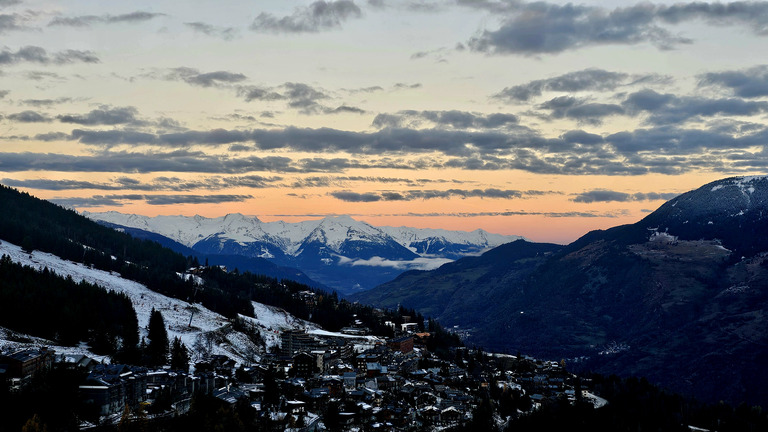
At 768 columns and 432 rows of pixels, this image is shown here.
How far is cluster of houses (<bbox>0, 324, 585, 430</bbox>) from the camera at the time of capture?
115 meters

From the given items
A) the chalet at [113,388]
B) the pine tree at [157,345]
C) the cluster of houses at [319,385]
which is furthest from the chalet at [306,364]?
the chalet at [113,388]

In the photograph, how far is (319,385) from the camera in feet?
450

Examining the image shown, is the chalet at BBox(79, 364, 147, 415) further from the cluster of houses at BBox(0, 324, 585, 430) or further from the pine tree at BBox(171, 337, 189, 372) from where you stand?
the pine tree at BBox(171, 337, 189, 372)

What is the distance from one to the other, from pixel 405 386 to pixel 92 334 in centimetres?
6436

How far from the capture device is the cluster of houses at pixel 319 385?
114562 millimetres

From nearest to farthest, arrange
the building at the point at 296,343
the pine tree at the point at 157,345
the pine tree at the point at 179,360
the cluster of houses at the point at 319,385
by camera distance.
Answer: the cluster of houses at the point at 319,385 < the pine tree at the point at 179,360 < the pine tree at the point at 157,345 < the building at the point at 296,343

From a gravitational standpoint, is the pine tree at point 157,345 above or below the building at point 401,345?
above

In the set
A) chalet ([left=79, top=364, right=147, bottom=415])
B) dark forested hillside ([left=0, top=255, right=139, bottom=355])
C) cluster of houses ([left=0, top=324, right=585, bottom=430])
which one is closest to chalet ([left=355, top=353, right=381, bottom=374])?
cluster of houses ([left=0, top=324, right=585, bottom=430])

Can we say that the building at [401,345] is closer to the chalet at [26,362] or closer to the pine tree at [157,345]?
the pine tree at [157,345]

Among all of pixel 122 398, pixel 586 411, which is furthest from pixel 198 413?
pixel 586 411

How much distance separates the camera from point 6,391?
105m

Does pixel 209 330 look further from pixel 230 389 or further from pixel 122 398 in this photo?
pixel 122 398

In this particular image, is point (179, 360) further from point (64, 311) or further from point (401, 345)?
point (401, 345)

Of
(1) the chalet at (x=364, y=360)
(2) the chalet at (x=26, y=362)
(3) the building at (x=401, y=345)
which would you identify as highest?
(2) the chalet at (x=26, y=362)
